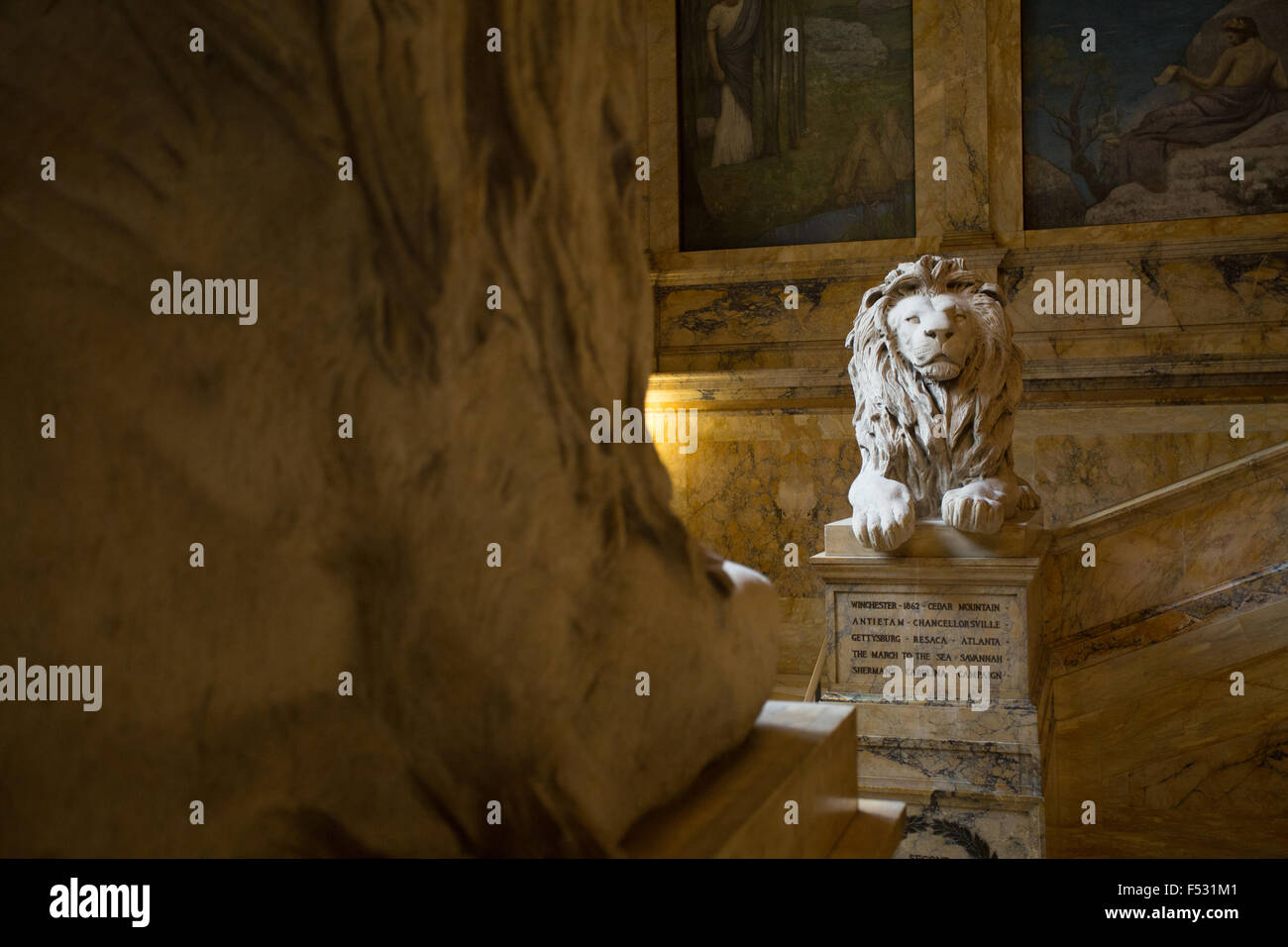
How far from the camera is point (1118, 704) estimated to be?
5.63 metres

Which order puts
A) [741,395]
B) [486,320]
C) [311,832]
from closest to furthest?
1. [311,832]
2. [486,320]
3. [741,395]

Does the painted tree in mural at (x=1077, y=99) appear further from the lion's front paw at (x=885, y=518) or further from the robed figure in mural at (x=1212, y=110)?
the lion's front paw at (x=885, y=518)

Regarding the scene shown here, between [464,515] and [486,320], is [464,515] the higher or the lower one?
the lower one

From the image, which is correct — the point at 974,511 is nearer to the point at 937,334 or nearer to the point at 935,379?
the point at 935,379

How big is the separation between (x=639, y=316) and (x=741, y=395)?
8.29m

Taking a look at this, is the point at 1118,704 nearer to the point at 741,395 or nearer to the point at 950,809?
the point at 950,809

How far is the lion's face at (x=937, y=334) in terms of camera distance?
5.01 meters

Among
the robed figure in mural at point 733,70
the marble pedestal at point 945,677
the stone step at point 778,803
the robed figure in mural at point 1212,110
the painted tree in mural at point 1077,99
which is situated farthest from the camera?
the robed figure in mural at point 733,70

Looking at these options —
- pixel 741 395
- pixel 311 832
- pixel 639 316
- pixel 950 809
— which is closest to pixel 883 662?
pixel 950 809

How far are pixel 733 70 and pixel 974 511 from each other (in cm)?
700

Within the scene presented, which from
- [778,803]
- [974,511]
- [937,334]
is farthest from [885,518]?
[778,803]

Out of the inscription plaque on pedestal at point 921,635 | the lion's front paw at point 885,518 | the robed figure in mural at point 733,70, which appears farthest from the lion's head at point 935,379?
the robed figure in mural at point 733,70

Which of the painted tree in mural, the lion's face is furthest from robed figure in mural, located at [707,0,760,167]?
the lion's face

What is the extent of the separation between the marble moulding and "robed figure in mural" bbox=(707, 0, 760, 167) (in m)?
5.53
